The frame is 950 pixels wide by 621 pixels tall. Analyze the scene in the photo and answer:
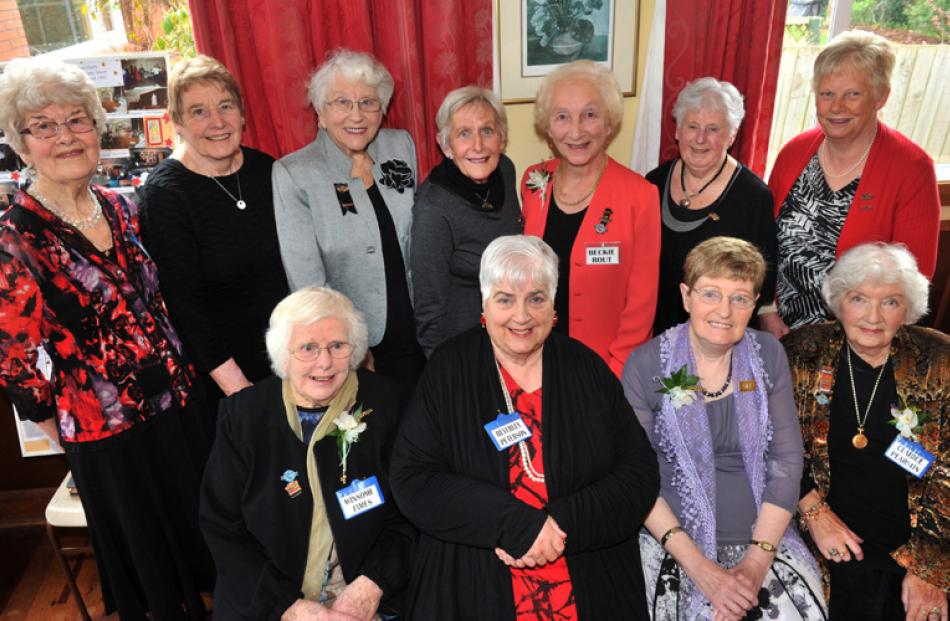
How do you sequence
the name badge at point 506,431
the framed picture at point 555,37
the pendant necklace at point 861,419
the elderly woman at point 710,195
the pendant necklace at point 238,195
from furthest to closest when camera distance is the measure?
1. the framed picture at point 555,37
2. the elderly woman at point 710,195
3. the pendant necklace at point 238,195
4. the pendant necklace at point 861,419
5. the name badge at point 506,431

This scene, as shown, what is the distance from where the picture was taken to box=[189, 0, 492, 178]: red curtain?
279 centimetres

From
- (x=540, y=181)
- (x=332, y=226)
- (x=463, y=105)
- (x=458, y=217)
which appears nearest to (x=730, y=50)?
(x=540, y=181)

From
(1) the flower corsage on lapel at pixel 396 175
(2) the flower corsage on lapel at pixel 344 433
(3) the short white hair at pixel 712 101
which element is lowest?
(2) the flower corsage on lapel at pixel 344 433

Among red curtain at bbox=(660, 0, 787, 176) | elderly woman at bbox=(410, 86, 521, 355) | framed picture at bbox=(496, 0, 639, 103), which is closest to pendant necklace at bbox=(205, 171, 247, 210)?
elderly woman at bbox=(410, 86, 521, 355)

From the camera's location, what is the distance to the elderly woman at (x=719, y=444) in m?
2.21

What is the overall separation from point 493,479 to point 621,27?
227 centimetres

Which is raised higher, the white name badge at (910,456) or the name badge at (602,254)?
the name badge at (602,254)

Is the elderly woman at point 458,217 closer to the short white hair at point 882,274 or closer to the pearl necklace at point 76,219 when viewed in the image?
the pearl necklace at point 76,219

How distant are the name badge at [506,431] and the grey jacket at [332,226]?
0.79m

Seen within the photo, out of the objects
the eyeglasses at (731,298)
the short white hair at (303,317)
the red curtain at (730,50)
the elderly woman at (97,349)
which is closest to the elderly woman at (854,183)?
the red curtain at (730,50)

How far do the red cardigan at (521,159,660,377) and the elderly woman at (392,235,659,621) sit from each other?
0.49m

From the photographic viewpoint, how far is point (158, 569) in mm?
2445

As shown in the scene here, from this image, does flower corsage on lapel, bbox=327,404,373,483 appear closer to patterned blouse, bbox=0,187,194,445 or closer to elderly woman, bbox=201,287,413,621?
elderly woman, bbox=201,287,413,621

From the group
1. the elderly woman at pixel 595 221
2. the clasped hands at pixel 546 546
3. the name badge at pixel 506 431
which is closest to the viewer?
the clasped hands at pixel 546 546
